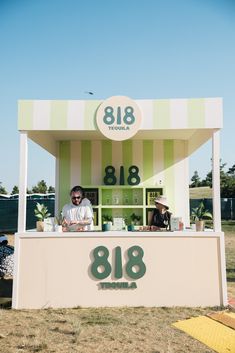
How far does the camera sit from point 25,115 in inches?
209

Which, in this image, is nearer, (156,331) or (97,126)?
(156,331)

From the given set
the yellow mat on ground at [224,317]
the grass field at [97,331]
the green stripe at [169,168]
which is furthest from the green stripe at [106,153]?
the yellow mat on ground at [224,317]

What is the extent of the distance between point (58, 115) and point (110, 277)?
237 cm

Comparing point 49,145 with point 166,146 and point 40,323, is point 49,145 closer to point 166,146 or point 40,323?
point 166,146

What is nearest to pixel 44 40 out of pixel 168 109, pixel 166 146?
pixel 168 109

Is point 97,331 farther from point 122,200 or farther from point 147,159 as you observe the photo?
point 147,159

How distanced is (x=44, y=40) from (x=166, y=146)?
3091 mm

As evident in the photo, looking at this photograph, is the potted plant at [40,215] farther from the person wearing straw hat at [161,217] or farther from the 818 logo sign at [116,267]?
the person wearing straw hat at [161,217]

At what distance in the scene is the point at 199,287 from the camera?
5.16 metres

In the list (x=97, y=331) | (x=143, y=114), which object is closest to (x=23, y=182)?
(x=143, y=114)

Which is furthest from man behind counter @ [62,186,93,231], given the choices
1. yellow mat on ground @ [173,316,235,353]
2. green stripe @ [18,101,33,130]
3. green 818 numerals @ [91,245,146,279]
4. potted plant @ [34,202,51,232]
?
yellow mat on ground @ [173,316,235,353]

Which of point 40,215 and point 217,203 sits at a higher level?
point 217,203

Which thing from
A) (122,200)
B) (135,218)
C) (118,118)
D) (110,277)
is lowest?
(110,277)

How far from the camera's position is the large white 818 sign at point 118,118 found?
5.29m
